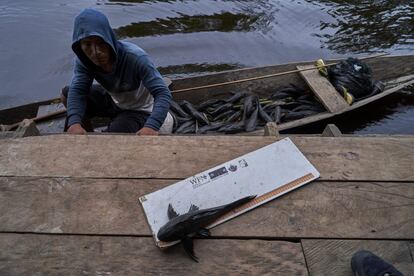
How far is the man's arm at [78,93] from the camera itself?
283 centimetres

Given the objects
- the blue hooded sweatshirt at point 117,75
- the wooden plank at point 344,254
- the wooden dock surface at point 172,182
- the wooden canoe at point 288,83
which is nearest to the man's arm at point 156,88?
the blue hooded sweatshirt at point 117,75

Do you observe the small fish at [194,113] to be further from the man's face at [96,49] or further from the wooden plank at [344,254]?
the wooden plank at [344,254]

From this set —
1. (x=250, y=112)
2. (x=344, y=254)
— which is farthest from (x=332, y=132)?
(x=250, y=112)

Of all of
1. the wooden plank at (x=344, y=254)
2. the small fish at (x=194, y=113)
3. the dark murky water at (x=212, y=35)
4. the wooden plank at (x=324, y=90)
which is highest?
the wooden plank at (x=344, y=254)

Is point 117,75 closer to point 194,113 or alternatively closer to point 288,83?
point 194,113

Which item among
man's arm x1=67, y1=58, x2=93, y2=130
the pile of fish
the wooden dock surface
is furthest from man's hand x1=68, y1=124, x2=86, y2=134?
the pile of fish

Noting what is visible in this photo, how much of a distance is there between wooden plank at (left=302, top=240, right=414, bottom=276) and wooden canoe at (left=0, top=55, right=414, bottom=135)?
2.69 m

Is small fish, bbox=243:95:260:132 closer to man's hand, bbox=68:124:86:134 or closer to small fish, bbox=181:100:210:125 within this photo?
small fish, bbox=181:100:210:125

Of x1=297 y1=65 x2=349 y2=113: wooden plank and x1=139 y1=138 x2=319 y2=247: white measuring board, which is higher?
x1=139 y1=138 x2=319 y2=247: white measuring board

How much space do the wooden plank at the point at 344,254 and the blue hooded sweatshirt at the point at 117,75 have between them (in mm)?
1543

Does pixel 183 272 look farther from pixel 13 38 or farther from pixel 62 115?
pixel 13 38

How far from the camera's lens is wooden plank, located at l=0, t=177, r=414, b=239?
1553 mm

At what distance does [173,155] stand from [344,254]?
3.15 ft

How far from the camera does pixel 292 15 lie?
882 cm
